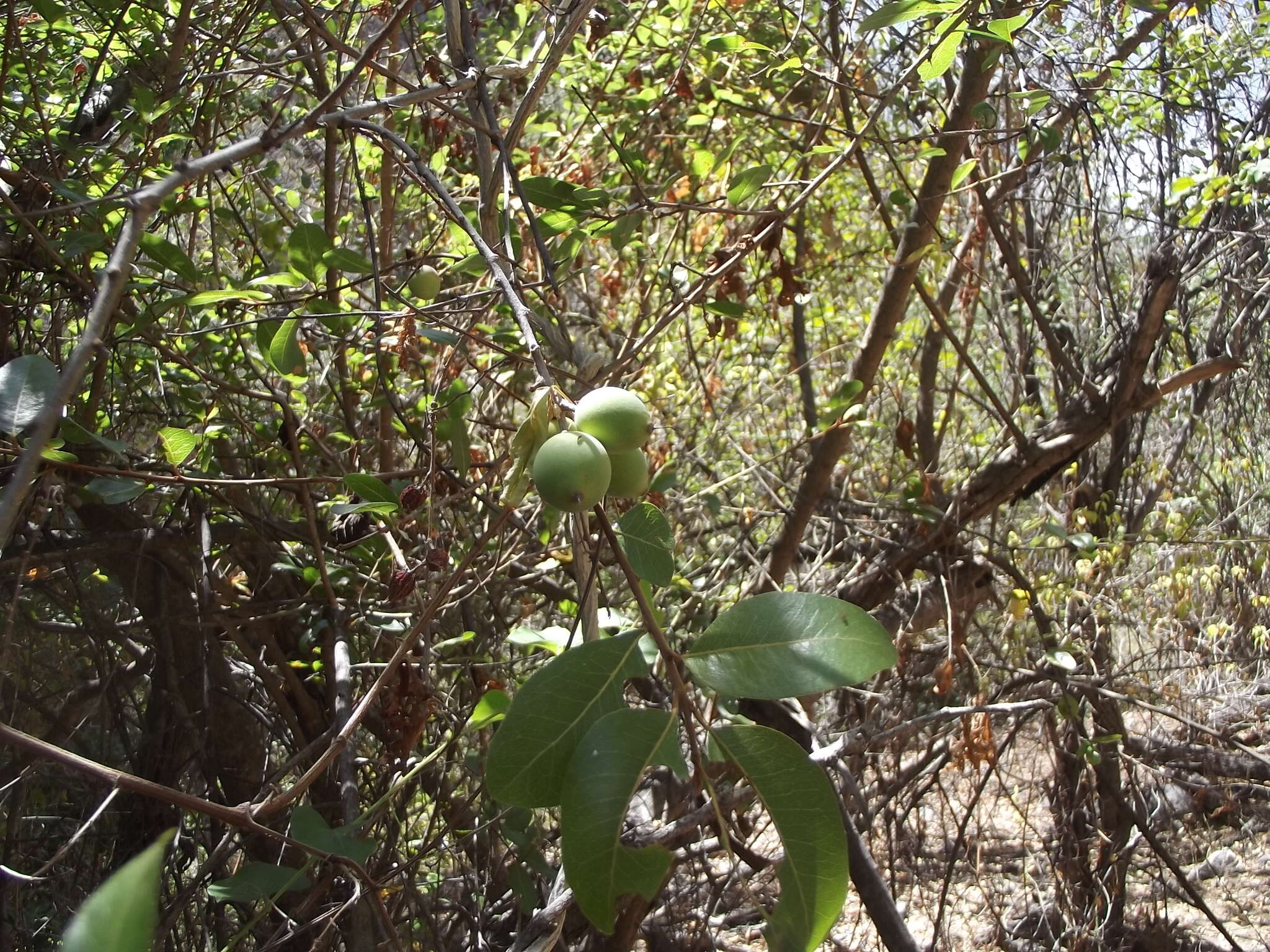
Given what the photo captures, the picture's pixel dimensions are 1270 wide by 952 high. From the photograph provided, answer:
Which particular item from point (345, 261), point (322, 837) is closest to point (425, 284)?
point (345, 261)

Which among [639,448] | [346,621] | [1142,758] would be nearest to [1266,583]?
[1142,758]

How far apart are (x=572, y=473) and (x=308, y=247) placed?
962 millimetres

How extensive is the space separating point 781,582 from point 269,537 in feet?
4.31

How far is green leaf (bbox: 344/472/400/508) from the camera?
130 centimetres

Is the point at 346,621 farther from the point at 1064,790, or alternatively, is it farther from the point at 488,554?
the point at 1064,790

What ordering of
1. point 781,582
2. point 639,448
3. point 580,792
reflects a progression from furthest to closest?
point 781,582 < point 639,448 < point 580,792

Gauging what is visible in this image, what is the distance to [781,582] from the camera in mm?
2783

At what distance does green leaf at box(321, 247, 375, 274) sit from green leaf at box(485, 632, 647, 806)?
0.86 metres

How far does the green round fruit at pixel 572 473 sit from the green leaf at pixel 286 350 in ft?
2.93

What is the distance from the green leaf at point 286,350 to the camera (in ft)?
4.70

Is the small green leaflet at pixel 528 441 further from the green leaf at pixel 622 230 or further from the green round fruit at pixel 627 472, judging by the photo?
the green leaf at pixel 622 230

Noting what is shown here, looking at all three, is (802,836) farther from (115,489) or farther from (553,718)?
(115,489)

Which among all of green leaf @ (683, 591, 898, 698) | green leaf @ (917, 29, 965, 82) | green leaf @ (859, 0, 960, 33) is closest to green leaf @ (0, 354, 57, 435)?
green leaf @ (683, 591, 898, 698)

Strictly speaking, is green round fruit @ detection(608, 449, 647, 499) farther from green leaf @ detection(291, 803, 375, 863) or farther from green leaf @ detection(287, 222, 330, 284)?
green leaf @ detection(287, 222, 330, 284)
